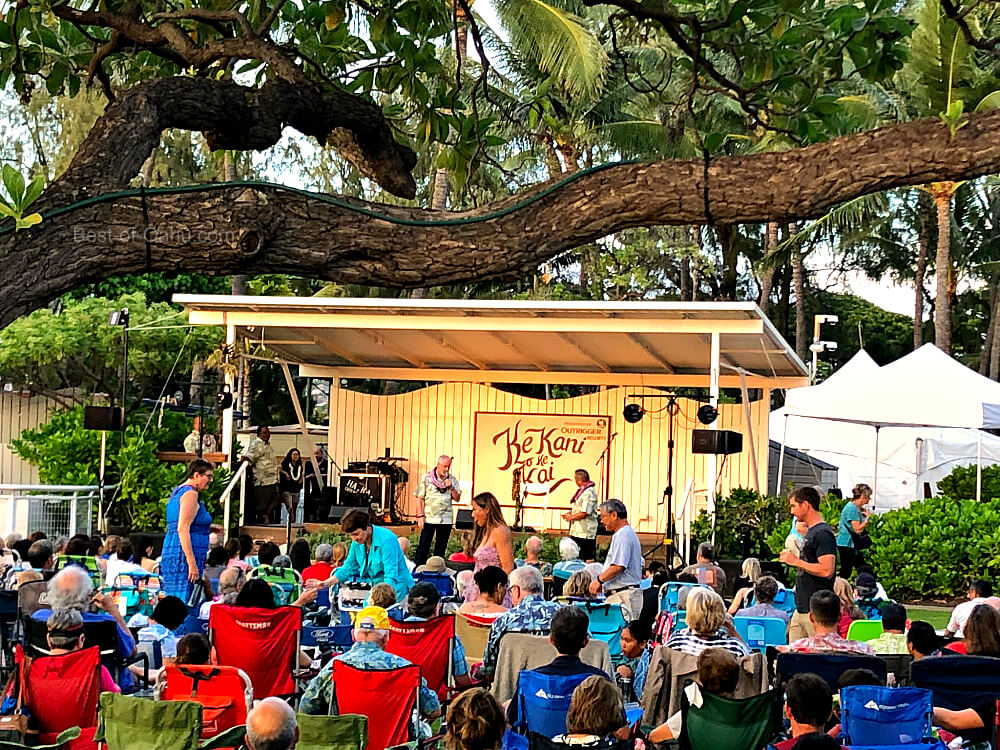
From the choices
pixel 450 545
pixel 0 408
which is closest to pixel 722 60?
pixel 450 545

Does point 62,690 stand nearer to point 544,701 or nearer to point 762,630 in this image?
point 544,701

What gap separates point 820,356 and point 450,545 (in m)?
24.9

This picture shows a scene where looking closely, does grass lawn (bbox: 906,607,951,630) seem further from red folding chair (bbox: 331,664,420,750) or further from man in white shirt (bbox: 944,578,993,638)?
red folding chair (bbox: 331,664,420,750)

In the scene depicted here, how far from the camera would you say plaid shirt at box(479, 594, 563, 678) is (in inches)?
242

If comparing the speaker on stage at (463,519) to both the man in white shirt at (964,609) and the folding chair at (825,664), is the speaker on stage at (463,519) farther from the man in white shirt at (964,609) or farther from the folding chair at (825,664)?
the folding chair at (825,664)

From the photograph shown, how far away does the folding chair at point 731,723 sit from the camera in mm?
4637

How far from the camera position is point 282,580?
8281 millimetres

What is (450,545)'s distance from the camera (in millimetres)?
16906

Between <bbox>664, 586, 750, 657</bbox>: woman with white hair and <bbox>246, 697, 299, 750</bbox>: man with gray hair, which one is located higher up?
<bbox>664, 586, 750, 657</bbox>: woman with white hair

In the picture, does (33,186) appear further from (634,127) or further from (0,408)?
(634,127)

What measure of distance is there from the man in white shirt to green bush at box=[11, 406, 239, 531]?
9894mm

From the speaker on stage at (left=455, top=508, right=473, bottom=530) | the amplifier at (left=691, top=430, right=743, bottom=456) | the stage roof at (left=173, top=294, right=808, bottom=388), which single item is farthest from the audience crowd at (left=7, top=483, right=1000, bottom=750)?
the speaker on stage at (left=455, top=508, right=473, bottom=530)

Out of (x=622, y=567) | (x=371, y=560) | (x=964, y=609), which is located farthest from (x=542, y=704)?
(x=371, y=560)

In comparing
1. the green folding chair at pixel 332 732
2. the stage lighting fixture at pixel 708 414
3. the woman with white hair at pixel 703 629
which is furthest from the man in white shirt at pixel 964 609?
the stage lighting fixture at pixel 708 414
